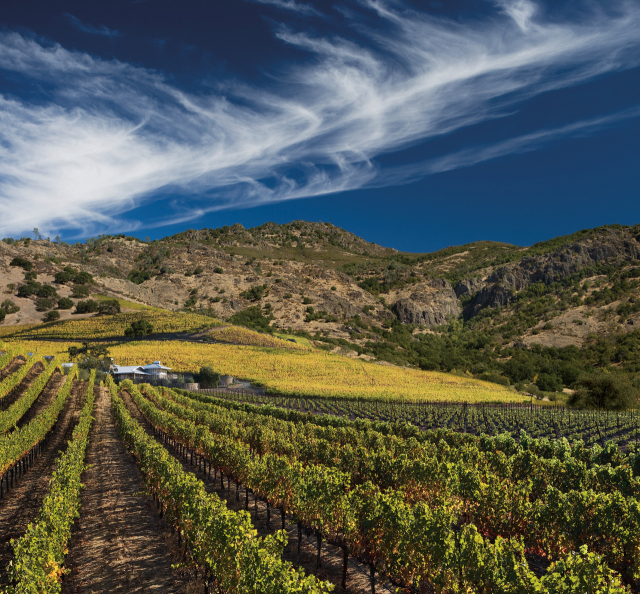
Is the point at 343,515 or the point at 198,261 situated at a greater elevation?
the point at 198,261

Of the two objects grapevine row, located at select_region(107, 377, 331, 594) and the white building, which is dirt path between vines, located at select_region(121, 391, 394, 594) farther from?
the white building

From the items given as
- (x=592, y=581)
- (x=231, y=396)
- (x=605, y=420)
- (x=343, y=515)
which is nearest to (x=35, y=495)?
(x=343, y=515)

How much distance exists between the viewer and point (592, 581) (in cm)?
681

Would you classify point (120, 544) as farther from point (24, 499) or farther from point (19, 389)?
point (19, 389)

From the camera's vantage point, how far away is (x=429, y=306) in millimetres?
177250

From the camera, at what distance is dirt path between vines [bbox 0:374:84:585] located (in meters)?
13.0

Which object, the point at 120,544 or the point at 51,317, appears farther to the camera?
the point at 51,317

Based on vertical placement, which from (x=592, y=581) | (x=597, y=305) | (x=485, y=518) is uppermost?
(x=597, y=305)

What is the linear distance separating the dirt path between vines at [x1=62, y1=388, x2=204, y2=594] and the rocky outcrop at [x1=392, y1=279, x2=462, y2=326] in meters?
158

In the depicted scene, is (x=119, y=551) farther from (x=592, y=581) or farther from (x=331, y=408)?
(x=331, y=408)

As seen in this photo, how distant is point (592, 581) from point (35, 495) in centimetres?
2025

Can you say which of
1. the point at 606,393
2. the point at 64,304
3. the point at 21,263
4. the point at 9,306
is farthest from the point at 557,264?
the point at 21,263

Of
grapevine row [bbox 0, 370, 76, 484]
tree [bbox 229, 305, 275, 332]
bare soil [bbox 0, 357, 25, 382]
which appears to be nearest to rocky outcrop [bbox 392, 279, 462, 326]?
tree [bbox 229, 305, 275, 332]

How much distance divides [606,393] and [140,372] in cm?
7342
